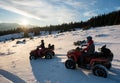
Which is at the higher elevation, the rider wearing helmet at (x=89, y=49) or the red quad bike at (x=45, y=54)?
the rider wearing helmet at (x=89, y=49)

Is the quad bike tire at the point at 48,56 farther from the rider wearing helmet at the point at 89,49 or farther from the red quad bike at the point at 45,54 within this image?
the rider wearing helmet at the point at 89,49

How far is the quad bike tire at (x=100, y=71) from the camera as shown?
9.49 metres

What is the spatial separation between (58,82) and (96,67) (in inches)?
91.3

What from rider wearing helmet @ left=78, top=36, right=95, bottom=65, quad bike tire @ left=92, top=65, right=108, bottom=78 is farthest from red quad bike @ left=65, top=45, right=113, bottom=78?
rider wearing helmet @ left=78, top=36, right=95, bottom=65

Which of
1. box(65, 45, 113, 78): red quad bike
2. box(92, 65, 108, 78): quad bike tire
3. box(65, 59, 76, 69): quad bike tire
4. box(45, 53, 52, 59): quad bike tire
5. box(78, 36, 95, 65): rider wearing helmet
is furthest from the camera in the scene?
box(45, 53, 52, 59): quad bike tire

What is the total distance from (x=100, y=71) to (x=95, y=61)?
695mm

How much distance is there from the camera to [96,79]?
9430 mm

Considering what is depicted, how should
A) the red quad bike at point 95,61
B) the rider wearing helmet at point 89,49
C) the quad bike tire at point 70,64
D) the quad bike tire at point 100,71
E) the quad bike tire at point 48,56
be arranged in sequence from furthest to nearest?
the quad bike tire at point 48,56 → the quad bike tire at point 70,64 → the rider wearing helmet at point 89,49 → the red quad bike at point 95,61 → the quad bike tire at point 100,71

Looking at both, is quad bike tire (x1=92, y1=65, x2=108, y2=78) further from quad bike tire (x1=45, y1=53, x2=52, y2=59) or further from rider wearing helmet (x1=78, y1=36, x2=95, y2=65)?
quad bike tire (x1=45, y1=53, x2=52, y2=59)

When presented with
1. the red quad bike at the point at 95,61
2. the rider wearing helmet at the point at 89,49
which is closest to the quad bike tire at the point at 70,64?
the red quad bike at the point at 95,61

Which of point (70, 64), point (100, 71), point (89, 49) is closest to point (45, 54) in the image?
point (70, 64)

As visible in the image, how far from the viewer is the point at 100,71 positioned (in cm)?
966

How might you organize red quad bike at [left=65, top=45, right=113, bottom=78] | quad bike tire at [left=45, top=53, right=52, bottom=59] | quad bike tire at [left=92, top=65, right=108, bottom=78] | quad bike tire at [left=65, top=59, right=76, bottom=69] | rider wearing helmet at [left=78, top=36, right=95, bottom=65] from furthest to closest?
1. quad bike tire at [left=45, top=53, right=52, bottom=59]
2. quad bike tire at [left=65, top=59, right=76, bottom=69]
3. rider wearing helmet at [left=78, top=36, right=95, bottom=65]
4. red quad bike at [left=65, top=45, right=113, bottom=78]
5. quad bike tire at [left=92, top=65, right=108, bottom=78]

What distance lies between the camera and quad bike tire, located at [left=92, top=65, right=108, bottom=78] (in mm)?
9485
